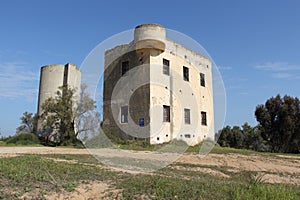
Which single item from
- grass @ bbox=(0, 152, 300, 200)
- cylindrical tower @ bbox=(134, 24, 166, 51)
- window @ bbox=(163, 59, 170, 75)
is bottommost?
grass @ bbox=(0, 152, 300, 200)

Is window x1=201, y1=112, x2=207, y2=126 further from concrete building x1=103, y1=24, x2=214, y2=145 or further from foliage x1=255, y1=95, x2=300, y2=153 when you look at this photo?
foliage x1=255, y1=95, x2=300, y2=153

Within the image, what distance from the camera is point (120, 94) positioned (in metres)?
20.5

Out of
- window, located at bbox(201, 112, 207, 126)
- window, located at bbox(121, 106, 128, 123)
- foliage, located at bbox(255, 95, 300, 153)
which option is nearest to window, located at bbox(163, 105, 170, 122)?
window, located at bbox(121, 106, 128, 123)

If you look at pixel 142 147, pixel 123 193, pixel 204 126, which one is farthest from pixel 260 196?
pixel 204 126

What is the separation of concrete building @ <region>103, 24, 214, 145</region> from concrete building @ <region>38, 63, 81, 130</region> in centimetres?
444

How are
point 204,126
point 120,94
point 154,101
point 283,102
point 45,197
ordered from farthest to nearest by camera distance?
point 283,102 → point 204,126 → point 120,94 → point 154,101 → point 45,197

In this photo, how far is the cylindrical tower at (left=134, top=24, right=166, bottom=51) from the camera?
1833 centimetres

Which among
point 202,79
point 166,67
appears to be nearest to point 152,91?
point 166,67

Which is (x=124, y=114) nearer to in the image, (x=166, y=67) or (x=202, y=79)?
(x=166, y=67)

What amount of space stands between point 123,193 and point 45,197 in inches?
61.6

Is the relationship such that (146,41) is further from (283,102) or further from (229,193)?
(283,102)

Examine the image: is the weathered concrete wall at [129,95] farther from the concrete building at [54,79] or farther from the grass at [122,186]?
the grass at [122,186]

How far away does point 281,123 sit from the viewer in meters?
30.1

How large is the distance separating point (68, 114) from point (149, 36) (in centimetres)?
826
